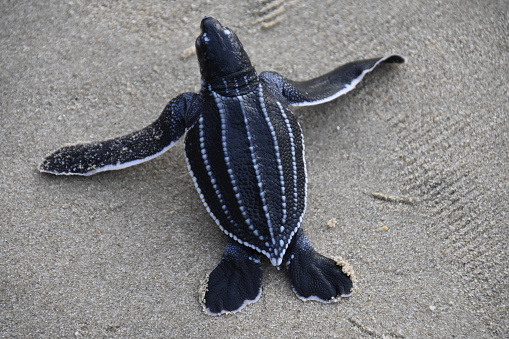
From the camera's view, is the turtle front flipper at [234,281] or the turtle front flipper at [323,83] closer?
the turtle front flipper at [234,281]

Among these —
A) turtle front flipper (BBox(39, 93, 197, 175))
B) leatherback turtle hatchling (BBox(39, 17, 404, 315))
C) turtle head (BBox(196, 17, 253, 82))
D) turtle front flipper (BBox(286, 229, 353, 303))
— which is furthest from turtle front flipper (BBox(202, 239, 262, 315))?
turtle head (BBox(196, 17, 253, 82))

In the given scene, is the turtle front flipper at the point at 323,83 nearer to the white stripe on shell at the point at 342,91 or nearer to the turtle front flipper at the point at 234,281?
the white stripe on shell at the point at 342,91

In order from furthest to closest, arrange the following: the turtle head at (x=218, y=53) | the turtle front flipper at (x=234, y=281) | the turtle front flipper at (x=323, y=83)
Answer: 1. the turtle front flipper at (x=323, y=83)
2. the turtle head at (x=218, y=53)
3. the turtle front flipper at (x=234, y=281)

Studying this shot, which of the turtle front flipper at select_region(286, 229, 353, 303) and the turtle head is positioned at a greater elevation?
the turtle head

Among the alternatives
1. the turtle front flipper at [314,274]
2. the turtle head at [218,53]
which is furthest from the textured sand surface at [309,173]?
the turtle head at [218,53]

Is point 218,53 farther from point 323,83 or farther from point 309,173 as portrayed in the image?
point 309,173

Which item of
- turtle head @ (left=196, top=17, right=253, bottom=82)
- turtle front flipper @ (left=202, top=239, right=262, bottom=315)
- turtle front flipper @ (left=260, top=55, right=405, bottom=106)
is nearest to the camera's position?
turtle front flipper @ (left=202, top=239, right=262, bottom=315)

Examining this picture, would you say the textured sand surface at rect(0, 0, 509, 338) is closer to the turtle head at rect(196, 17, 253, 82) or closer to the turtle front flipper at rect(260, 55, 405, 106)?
the turtle front flipper at rect(260, 55, 405, 106)
